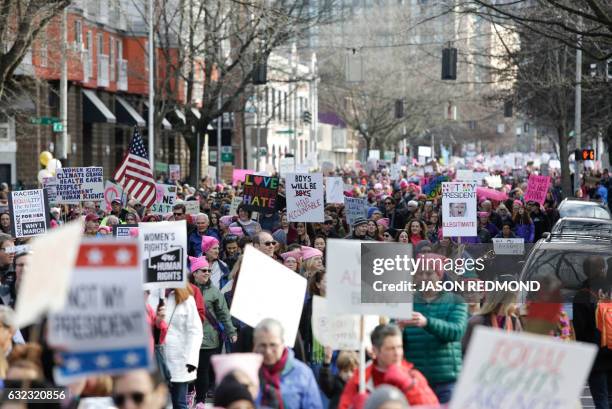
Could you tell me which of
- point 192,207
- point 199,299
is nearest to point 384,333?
point 199,299

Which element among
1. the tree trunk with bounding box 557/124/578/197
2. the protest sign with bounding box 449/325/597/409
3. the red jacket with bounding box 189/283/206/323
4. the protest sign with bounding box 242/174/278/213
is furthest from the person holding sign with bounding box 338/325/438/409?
the tree trunk with bounding box 557/124/578/197

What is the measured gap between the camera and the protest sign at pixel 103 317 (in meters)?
5.80

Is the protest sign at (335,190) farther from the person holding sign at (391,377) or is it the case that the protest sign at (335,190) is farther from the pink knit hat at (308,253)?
the person holding sign at (391,377)

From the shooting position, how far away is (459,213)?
19812 millimetres

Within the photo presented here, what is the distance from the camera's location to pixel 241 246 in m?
16.8

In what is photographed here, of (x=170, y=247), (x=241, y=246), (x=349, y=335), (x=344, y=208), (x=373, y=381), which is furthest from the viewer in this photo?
(x=344, y=208)

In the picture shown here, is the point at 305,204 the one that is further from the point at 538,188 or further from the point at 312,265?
the point at 538,188

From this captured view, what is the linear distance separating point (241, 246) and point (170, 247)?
5.66 meters

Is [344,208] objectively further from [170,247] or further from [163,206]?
[170,247]

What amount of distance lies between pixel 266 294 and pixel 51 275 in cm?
470

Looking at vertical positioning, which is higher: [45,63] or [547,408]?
[45,63]

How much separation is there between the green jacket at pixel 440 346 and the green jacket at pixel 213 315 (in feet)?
9.47

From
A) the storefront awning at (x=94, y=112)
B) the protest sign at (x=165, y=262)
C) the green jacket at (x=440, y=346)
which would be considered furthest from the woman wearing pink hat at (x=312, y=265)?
the storefront awning at (x=94, y=112)

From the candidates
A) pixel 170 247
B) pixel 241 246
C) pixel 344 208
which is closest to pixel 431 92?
pixel 344 208
